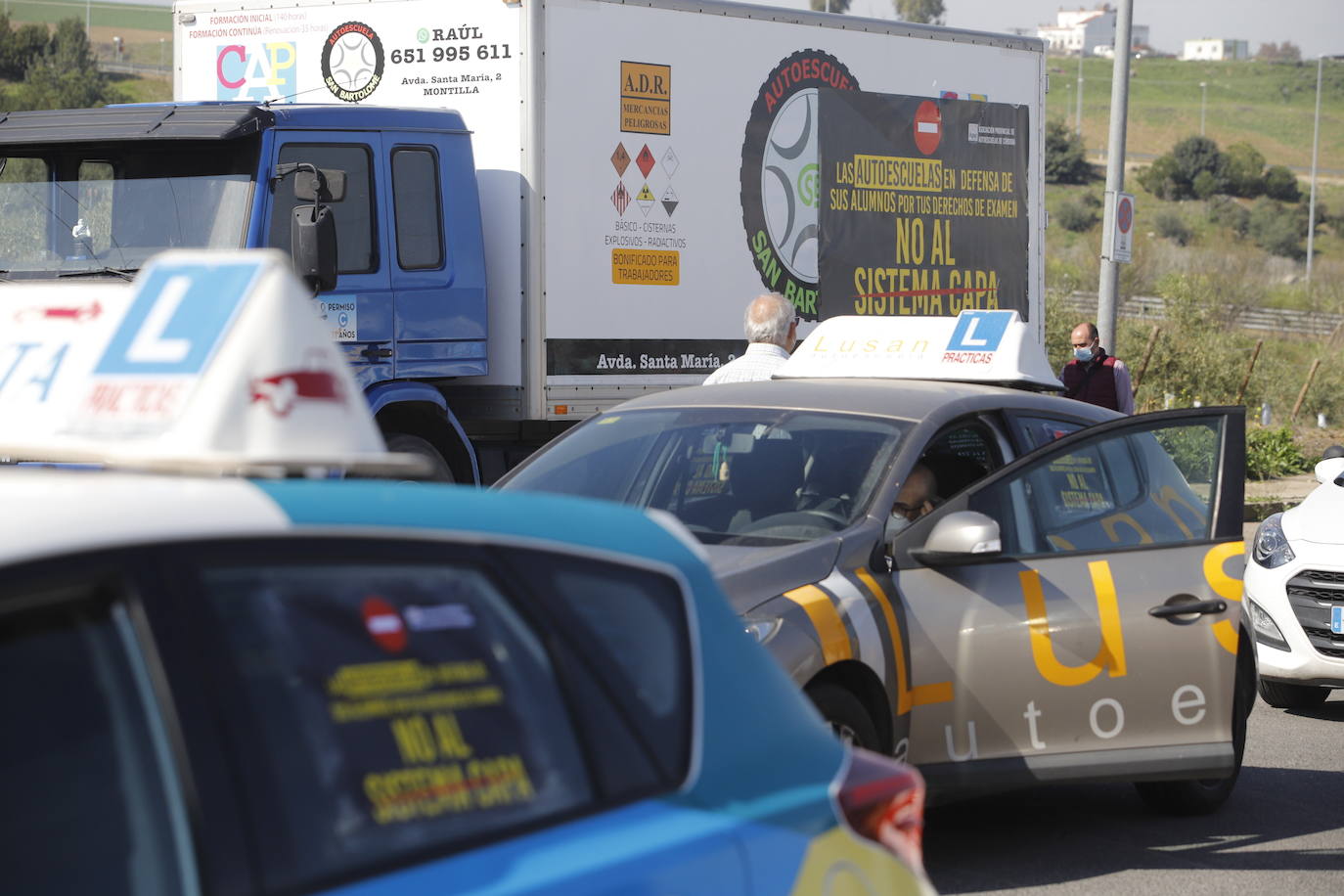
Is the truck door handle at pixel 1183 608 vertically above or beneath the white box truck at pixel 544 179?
beneath

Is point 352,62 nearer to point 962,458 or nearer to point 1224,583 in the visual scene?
point 962,458

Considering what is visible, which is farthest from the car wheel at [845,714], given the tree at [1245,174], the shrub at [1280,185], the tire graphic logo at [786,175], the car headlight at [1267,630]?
the shrub at [1280,185]

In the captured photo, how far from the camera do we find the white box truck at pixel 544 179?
9.06m

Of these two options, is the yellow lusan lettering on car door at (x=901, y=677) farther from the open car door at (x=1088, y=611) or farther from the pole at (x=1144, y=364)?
the pole at (x=1144, y=364)

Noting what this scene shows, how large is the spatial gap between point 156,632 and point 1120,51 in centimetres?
1567

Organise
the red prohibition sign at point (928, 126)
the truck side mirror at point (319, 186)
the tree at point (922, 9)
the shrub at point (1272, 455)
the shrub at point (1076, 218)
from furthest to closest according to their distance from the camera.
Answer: the tree at point (922, 9)
the shrub at point (1076, 218)
the shrub at point (1272, 455)
the red prohibition sign at point (928, 126)
the truck side mirror at point (319, 186)

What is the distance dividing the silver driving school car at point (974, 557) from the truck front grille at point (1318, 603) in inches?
82.3

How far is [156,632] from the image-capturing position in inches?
74.6

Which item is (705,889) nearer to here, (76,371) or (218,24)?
(76,371)

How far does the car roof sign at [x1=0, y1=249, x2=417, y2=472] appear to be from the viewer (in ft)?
7.22

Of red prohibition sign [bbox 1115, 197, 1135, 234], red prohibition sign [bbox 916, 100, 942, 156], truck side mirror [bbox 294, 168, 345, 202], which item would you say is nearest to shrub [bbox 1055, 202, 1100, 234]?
red prohibition sign [bbox 1115, 197, 1135, 234]

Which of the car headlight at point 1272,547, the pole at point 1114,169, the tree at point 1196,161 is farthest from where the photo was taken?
the tree at point 1196,161

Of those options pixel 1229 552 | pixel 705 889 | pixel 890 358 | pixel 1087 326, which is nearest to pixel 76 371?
pixel 705 889

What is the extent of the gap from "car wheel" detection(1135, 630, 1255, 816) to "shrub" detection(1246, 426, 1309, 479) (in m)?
14.2
